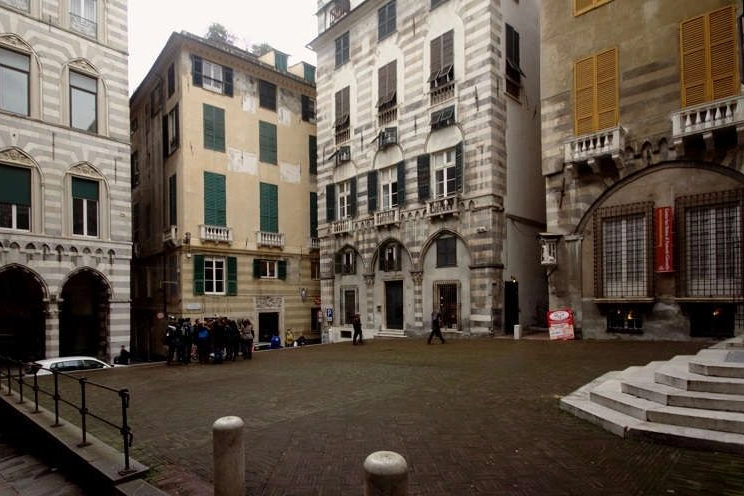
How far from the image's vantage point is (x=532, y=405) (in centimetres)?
807

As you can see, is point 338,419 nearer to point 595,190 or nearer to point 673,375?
point 673,375

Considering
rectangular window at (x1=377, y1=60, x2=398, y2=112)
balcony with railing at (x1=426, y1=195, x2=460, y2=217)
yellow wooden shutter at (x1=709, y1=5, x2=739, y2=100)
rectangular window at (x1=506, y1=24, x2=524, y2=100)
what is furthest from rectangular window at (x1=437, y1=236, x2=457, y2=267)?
yellow wooden shutter at (x1=709, y1=5, x2=739, y2=100)

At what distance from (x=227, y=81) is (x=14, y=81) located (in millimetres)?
12099

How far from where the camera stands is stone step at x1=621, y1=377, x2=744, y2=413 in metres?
6.21

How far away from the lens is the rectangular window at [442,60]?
907 inches

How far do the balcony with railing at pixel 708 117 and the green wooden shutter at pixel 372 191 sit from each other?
14.6m

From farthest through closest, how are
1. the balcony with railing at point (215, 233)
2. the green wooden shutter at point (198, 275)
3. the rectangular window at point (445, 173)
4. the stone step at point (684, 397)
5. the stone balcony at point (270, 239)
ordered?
the stone balcony at point (270, 239) < the balcony with railing at point (215, 233) < the green wooden shutter at point (198, 275) < the rectangular window at point (445, 173) < the stone step at point (684, 397)

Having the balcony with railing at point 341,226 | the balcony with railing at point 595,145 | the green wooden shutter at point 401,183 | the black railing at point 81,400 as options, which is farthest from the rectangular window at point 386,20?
the black railing at point 81,400

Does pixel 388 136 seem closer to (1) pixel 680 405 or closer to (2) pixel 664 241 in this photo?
(2) pixel 664 241

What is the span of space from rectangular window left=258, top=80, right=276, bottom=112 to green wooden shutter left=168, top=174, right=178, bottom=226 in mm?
7614

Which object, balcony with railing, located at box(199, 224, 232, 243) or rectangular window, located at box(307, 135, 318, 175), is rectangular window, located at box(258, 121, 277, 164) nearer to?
rectangular window, located at box(307, 135, 318, 175)

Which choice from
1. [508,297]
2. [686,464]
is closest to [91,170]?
[508,297]

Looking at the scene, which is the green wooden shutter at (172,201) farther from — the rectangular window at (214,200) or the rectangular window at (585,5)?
the rectangular window at (585,5)

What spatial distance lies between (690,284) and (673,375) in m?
10.8
